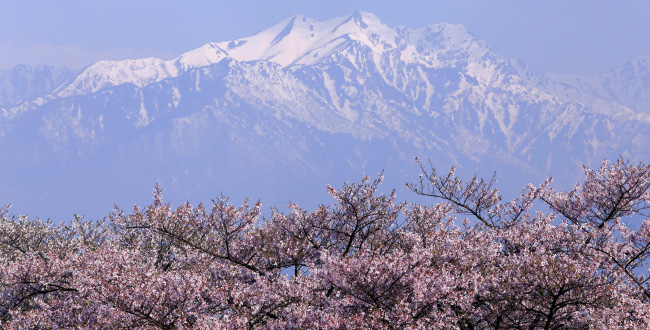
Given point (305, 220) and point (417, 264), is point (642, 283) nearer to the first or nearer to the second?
point (417, 264)

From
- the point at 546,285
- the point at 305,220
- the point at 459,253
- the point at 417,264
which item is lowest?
the point at 546,285

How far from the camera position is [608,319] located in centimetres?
1495

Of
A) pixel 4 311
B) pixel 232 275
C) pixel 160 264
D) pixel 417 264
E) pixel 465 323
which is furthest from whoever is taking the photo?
pixel 160 264

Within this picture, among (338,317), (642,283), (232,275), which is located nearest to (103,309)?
(232,275)

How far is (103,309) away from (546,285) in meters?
12.9

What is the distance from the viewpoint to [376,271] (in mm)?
14906

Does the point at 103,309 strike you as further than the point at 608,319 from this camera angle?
Yes

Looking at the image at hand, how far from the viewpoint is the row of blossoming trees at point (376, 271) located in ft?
48.4

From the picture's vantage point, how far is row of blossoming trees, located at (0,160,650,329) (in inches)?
581

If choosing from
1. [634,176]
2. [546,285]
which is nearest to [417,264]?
[546,285]

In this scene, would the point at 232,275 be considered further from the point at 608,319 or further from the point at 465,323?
the point at 608,319

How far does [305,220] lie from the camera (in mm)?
22453

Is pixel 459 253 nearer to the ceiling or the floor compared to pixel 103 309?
nearer to the ceiling

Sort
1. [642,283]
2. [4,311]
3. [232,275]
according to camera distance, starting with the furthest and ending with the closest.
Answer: [4,311], [232,275], [642,283]
